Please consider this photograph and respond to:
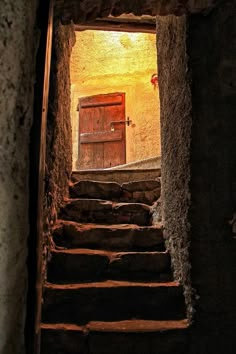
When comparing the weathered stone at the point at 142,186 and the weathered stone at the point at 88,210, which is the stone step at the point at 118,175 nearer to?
the weathered stone at the point at 142,186

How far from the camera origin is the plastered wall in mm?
4934

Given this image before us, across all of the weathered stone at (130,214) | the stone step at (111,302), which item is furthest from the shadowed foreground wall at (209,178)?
the weathered stone at (130,214)

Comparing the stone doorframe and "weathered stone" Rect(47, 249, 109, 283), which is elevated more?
the stone doorframe

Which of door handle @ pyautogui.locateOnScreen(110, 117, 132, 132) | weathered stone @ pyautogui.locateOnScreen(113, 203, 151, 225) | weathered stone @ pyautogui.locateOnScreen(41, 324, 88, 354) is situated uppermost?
door handle @ pyautogui.locateOnScreen(110, 117, 132, 132)

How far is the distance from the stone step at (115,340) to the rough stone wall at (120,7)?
1.57m

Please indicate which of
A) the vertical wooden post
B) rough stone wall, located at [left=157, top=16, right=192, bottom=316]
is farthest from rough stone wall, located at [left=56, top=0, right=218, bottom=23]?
the vertical wooden post

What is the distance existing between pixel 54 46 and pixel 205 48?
1.09m

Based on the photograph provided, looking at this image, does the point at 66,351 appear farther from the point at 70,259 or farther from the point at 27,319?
the point at 27,319

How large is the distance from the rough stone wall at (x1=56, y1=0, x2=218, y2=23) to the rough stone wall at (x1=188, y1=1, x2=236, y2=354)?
3.9 inches

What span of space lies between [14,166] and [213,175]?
3.79 ft

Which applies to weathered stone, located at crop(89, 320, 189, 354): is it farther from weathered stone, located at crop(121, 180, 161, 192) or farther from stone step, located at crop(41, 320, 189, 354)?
weathered stone, located at crop(121, 180, 161, 192)

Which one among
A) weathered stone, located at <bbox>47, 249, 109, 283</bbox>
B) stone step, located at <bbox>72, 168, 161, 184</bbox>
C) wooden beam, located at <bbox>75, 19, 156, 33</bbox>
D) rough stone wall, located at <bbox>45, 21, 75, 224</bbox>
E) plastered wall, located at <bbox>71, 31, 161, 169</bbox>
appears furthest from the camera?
plastered wall, located at <bbox>71, 31, 161, 169</bbox>

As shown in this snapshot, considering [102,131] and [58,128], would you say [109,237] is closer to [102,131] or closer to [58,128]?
[58,128]

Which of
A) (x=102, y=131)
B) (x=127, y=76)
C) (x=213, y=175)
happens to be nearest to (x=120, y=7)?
(x=213, y=175)
